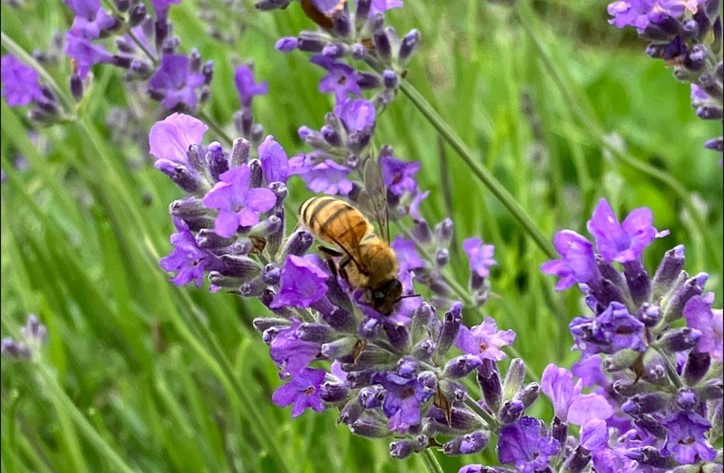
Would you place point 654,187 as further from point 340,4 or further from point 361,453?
point 340,4

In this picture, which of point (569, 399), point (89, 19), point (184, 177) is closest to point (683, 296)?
point (569, 399)

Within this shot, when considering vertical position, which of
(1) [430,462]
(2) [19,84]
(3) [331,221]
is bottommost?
(1) [430,462]

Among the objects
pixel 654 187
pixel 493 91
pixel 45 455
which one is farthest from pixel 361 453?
pixel 493 91

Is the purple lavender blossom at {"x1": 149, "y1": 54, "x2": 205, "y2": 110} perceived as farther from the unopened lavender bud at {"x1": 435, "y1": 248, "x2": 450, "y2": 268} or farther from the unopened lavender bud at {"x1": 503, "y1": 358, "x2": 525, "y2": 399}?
the unopened lavender bud at {"x1": 503, "y1": 358, "x2": 525, "y2": 399}

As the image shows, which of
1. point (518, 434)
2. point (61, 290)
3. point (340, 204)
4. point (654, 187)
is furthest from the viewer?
point (654, 187)

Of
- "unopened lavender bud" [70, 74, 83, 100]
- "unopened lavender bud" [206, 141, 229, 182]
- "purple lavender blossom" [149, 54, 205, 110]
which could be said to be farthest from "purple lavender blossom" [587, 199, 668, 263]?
"unopened lavender bud" [70, 74, 83, 100]

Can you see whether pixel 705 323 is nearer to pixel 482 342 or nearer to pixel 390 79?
pixel 482 342
